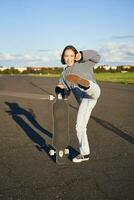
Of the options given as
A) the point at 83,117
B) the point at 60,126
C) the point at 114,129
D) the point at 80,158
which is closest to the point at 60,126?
the point at 60,126

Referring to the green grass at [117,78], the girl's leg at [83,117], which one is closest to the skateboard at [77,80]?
the girl's leg at [83,117]

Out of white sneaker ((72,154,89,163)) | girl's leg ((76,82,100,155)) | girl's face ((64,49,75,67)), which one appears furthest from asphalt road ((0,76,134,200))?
girl's face ((64,49,75,67))

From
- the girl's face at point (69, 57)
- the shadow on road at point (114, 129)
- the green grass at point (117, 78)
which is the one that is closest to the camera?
the girl's face at point (69, 57)

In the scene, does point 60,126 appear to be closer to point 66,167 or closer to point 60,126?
point 60,126

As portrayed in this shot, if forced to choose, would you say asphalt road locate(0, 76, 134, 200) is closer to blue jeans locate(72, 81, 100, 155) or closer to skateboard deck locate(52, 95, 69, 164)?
skateboard deck locate(52, 95, 69, 164)

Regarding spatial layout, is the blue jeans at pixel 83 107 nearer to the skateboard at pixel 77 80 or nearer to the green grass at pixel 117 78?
the skateboard at pixel 77 80

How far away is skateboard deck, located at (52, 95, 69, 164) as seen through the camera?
666 centimetres

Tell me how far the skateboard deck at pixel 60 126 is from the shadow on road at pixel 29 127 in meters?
0.42

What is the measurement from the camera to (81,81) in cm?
606

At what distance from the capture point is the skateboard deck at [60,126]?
21.9 feet

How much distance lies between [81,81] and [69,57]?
51cm

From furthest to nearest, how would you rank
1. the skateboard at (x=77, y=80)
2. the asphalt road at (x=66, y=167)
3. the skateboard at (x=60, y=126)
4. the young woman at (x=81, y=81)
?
1. the skateboard at (x=60, y=126)
2. the young woman at (x=81, y=81)
3. the skateboard at (x=77, y=80)
4. the asphalt road at (x=66, y=167)

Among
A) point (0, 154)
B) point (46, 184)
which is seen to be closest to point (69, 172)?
point (46, 184)

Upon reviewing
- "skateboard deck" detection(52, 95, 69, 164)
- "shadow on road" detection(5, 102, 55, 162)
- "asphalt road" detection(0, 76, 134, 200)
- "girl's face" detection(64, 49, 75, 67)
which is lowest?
"shadow on road" detection(5, 102, 55, 162)
